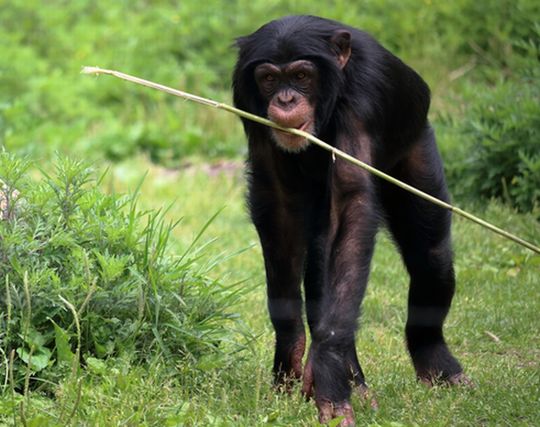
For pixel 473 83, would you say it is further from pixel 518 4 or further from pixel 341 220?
pixel 341 220

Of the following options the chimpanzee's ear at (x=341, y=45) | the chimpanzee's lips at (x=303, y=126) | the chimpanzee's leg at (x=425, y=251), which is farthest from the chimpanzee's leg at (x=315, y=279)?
the chimpanzee's ear at (x=341, y=45)

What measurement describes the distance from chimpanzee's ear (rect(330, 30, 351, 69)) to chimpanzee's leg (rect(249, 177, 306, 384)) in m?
0.69

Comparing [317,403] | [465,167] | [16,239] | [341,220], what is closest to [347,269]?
[341,220]

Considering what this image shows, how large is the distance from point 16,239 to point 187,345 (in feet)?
2.83

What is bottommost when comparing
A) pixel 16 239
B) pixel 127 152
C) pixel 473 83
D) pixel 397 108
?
pixel 127 152

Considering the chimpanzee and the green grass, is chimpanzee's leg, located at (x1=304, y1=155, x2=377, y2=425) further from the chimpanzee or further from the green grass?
the green grass

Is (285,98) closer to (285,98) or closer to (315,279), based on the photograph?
→ (285,98)

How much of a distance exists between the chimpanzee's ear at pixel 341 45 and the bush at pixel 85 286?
108cm

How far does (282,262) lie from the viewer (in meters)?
5.06

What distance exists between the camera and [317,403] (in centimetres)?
429

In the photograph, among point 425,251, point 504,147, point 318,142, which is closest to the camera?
point 318,142

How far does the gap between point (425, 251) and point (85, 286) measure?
5.53 feet

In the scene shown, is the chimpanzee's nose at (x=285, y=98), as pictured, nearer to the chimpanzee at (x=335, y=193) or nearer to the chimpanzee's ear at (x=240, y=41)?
the chimpanzee at (x=335, y=193)

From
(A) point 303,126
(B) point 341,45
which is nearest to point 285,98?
(A) point 303,126
